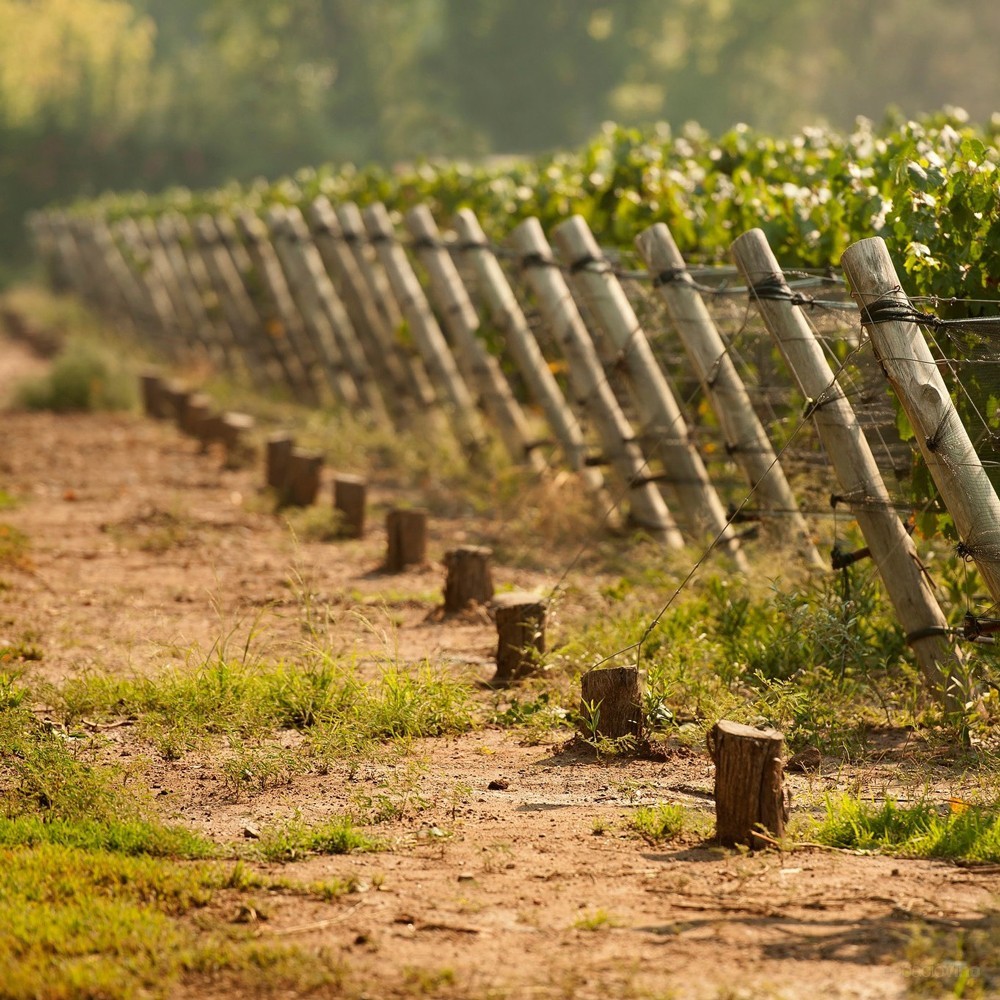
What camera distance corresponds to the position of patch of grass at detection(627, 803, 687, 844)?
4.61 metres

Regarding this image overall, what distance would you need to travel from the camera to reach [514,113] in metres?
63.9

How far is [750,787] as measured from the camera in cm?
443

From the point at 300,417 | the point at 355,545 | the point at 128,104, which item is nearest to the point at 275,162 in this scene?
the point at 128,104

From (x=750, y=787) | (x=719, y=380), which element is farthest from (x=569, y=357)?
(x=750, y=787)

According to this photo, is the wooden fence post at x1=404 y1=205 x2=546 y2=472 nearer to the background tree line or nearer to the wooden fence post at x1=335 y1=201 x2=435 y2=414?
the wooden fence post at x1=335 y1=201 x2=435 y2=414

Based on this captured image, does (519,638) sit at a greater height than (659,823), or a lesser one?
greater

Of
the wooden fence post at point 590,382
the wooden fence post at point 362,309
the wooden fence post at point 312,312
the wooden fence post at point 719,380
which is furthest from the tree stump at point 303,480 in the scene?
the wooden fence post at point 312,312

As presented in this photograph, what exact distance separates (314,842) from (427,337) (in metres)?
7.81

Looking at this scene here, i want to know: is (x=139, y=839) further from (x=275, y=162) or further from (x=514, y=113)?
(x=514, y=113)

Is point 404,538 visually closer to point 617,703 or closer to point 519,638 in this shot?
point 519,638

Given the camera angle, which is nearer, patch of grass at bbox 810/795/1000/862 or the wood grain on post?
patch of grass at bbox 810/795/1000/862

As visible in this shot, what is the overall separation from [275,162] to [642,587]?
51.7m

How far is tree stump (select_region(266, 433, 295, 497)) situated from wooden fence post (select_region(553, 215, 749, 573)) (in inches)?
110

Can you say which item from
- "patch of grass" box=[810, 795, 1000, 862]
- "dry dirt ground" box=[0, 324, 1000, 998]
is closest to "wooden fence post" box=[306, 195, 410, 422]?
"dry dirt ground" box=[0, 324, 1000, 998]
